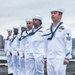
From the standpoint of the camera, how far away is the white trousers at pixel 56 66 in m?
8.20

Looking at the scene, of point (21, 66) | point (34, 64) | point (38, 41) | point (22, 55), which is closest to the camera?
point (38, 41)

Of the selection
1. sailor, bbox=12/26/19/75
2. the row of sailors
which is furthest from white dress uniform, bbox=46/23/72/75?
sailor, bbox=12/26/19/75

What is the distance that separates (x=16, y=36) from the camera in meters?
13.5

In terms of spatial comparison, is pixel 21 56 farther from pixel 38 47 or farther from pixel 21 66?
pixel 38 47

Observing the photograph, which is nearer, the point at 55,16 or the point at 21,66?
the point at 55,16

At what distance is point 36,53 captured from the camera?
10.4 m

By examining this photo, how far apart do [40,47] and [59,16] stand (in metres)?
2.15

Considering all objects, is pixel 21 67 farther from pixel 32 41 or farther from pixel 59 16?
pixel 59 16

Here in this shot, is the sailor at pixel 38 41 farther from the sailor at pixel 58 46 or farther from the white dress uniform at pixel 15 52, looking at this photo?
the white dress uniform at pixel 15 52

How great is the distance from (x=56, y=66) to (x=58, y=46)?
16.7 inches

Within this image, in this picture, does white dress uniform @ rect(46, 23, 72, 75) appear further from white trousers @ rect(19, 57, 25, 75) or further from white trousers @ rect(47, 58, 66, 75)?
white trousers @ rect(19, 57, 25, 75)

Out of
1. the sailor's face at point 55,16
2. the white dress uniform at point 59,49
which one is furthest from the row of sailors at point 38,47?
the sailor's face at point 55,16

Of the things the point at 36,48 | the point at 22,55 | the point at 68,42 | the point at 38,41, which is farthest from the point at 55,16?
the point at 22,55

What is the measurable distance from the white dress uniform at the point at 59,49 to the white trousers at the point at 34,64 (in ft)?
6.56
